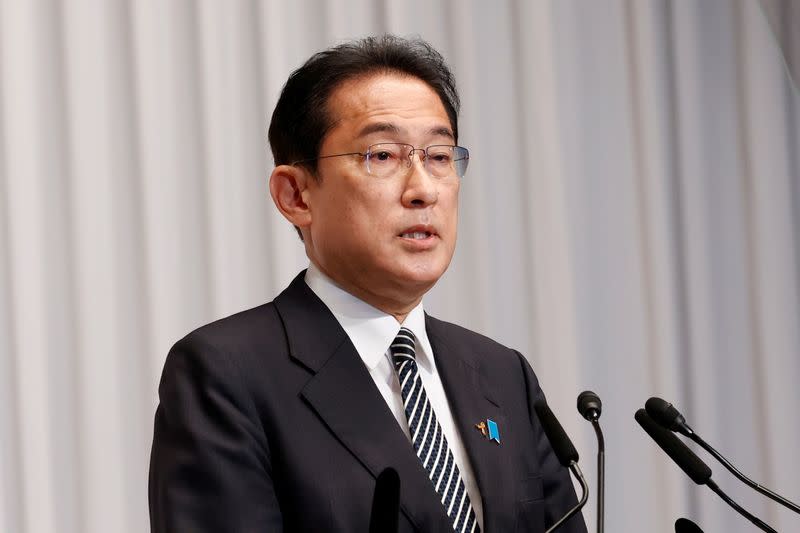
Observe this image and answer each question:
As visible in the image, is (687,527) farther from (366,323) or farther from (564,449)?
(366,323)

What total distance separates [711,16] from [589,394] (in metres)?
2.52

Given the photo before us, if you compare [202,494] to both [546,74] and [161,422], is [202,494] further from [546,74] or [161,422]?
[546,74]

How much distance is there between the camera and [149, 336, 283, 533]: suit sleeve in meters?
1.53

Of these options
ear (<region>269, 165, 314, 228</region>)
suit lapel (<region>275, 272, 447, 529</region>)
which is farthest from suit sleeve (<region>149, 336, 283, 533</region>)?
ear (<region>269, 165, 314, 228</region>)

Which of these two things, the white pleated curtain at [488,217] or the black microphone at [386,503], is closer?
the black microphone at [386,503]

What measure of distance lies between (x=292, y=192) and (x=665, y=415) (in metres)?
0.82

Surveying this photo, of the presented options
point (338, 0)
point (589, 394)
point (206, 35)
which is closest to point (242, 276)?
point (206, 35)

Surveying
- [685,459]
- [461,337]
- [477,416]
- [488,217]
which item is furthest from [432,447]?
[488,217]

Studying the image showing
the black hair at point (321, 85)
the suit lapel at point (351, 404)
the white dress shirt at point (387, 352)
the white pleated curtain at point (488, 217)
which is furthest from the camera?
the white pleated curtain at point (488, 217)

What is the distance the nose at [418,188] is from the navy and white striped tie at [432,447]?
0.83ft

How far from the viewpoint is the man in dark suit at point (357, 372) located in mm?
1589

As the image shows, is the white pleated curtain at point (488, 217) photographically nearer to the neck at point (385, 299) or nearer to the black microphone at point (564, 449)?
the neck at point (385, 299)

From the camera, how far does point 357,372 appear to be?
176 cm

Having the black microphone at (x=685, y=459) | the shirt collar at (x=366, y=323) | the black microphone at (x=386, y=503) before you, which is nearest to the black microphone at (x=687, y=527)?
the black microphone at (x=685, y=459)
